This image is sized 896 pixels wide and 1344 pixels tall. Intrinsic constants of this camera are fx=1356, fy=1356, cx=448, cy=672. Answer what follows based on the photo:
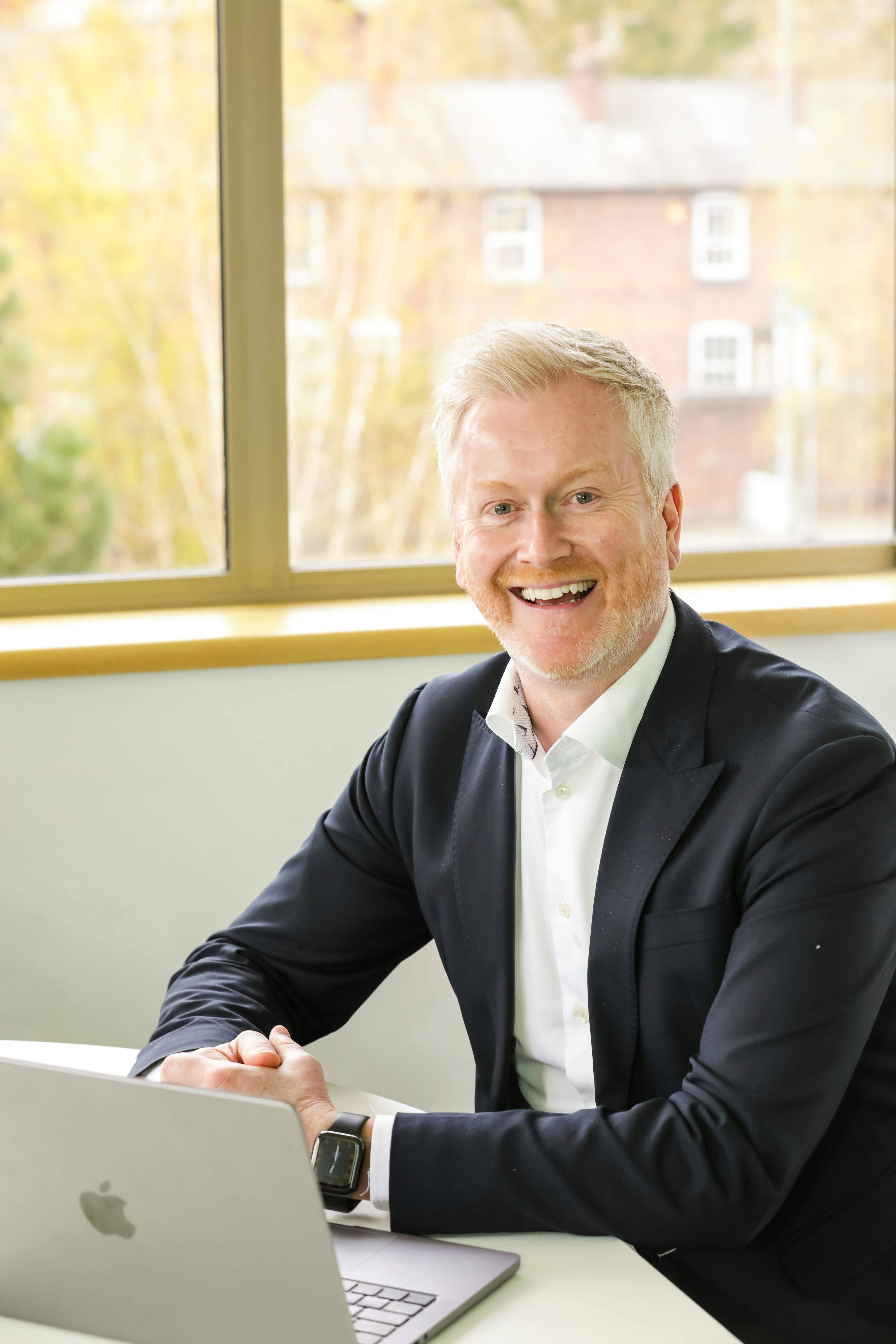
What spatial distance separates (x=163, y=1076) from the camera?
1.26m

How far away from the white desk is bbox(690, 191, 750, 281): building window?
2.16 m

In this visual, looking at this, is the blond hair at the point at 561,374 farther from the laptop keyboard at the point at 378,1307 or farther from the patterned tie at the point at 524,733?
the laptop keyboard at the point at 378,1307

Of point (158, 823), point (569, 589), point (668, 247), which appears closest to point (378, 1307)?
point (569, 589)

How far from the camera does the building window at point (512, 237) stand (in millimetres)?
2652

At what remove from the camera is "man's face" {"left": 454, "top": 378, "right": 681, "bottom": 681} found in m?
1.41

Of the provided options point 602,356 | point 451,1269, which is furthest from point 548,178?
point 451,1269

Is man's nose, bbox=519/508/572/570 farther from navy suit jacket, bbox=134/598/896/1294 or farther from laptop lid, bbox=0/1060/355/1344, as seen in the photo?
laptop lid, bbox=0/1060/355/1344

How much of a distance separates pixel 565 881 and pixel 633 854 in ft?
0.33

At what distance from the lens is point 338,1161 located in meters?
1.13

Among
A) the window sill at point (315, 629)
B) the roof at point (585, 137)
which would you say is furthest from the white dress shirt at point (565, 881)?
the roof at point (585, 137)

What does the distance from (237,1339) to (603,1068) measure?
0.54 meters

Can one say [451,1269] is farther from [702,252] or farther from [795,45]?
[795,45]

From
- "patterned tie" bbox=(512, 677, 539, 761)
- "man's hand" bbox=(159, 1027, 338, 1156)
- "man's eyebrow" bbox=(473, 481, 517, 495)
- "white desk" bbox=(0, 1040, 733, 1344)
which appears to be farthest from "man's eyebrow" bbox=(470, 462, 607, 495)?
"white desk" bbox=(0, 1040, 733, 1344)

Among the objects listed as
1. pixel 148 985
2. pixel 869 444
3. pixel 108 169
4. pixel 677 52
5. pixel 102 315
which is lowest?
pixel 148 985
